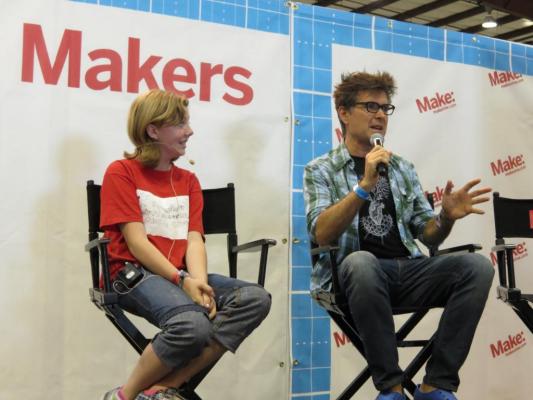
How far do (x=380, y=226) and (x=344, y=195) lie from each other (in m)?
0.19

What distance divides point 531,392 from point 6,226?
2892 millimetres

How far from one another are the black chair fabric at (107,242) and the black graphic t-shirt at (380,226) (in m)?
0.43

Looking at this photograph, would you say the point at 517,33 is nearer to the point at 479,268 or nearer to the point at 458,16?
the point at 458,16

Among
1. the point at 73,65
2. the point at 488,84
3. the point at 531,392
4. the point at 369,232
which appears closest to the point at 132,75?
the point at 73,65

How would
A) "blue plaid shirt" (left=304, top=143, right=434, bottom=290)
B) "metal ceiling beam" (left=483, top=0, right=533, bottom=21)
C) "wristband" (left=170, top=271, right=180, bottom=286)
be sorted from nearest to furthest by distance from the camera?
"wristband" (left=170, top=271, right=180, bottom=286), "blue plaid shirt" (left=304, top=143, right=434, bottom=290), "metal ceiling beam" (left=483, top=0, right=533, bottom=21)

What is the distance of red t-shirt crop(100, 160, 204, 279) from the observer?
7.20 feet

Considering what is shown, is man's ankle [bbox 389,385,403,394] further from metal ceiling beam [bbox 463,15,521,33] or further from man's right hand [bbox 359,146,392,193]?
metal ceiling beam [bbox 463,15,521,33]

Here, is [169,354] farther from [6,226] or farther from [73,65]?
[73,65]

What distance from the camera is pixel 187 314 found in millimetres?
1953

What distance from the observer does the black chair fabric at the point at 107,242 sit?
2029 mm

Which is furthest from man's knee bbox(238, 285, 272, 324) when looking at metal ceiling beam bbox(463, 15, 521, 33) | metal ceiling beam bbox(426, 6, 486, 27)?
metal ceiling beam bbox(463, 15, 521, 33)

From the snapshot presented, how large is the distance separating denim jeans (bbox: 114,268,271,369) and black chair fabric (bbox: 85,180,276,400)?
0.23ft

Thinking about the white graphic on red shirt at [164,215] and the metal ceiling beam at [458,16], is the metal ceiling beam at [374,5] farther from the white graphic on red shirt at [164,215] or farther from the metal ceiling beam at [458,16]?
the white graphic on red shirt at [164,215]

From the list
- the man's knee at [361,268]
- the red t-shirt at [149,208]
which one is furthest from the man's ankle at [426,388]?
the red t-shirt at [149,208]
